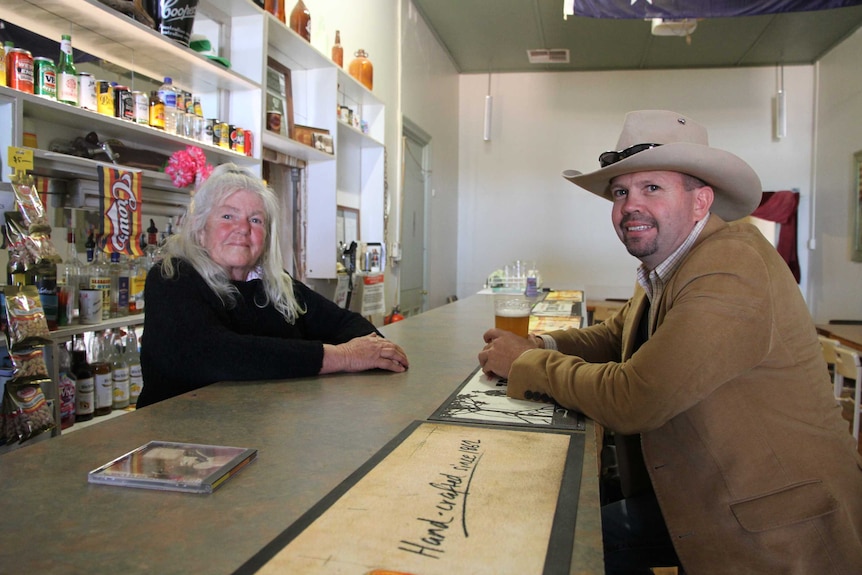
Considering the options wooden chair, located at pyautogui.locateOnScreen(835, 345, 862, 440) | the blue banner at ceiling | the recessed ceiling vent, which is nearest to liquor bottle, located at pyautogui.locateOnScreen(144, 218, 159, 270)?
the blue banner at ceiling

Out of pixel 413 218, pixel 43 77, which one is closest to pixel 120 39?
pixel 43 77

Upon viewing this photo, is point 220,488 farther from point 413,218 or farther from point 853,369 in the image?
point 413,218

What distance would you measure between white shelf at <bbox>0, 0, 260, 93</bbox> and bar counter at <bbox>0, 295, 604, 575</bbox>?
1.61m

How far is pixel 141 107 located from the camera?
2488 mm

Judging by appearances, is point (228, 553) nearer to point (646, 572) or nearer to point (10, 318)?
point (646, 572)

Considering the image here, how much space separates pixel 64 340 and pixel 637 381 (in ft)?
6.50

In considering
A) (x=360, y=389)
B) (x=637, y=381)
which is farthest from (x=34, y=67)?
(x=637, y=381)

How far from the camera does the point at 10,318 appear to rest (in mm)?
1812

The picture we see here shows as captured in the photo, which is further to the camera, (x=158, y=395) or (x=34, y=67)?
(x=34, y=67)

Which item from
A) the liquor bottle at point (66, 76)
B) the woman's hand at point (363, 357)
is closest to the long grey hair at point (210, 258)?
the woman's hand at point (363, 357)

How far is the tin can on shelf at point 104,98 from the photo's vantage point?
90.0 inches

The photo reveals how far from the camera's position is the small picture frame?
3.49 meters

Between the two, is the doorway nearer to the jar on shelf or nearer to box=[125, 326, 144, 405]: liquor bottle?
the jar on shelf

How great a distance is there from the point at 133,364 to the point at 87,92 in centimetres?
106
